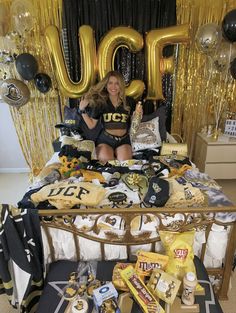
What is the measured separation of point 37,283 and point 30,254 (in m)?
0.19

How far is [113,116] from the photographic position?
7.94 ft

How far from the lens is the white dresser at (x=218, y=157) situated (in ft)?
8.52

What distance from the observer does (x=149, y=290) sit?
1.04 metres

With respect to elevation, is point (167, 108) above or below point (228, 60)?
below

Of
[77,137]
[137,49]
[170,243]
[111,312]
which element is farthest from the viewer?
[137,49]

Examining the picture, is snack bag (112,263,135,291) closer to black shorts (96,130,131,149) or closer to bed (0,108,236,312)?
bed (0,108,236,312)

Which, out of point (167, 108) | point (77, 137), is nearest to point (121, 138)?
point (77, 137)

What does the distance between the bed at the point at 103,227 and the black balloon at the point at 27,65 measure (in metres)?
1.55

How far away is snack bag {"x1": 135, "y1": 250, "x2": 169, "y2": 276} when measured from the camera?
1.11 metres

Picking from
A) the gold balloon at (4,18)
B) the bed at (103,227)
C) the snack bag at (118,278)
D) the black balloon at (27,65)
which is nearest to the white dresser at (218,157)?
the bed at (103,227)

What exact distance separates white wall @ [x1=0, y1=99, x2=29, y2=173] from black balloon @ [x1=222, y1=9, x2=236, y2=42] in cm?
250

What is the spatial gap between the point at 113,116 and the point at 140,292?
67.7 inches

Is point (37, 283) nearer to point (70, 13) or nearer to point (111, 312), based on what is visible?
point (111, 312)

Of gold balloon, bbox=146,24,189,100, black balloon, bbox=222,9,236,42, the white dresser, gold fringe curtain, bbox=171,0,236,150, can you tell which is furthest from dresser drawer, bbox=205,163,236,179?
black balloon, bbox=222,9,236,42
